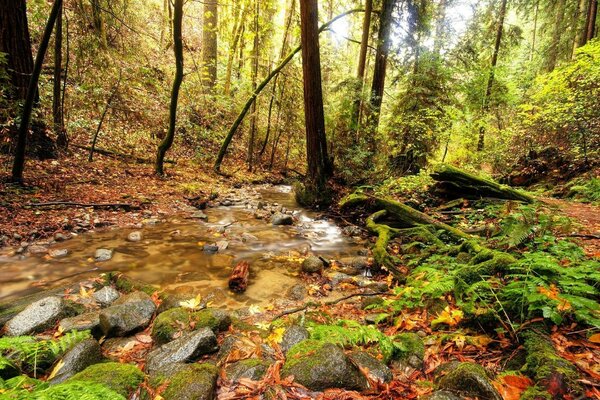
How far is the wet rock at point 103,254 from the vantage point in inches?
194

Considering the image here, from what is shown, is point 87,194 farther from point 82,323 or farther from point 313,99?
point 313,99

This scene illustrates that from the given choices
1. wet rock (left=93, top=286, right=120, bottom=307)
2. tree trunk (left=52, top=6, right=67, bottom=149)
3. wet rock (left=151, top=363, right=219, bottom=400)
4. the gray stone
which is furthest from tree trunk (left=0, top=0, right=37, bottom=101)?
wet rock (left=151, top=363, right=219, bottom=400)

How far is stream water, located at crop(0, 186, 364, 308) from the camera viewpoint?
14.0ft

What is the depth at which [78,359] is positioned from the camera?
231 centimetres

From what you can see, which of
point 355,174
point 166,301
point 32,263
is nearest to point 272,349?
point 166,301

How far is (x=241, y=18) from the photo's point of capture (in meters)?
13.2

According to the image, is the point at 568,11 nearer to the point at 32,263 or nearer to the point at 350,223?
the point at 350,223

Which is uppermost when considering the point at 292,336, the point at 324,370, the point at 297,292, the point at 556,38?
the point at 556,38

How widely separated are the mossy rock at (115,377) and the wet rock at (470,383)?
78.3 inches

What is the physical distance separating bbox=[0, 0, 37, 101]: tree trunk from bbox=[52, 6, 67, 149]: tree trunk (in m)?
0.55

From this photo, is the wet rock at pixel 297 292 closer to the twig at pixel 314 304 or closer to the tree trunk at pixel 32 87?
the twig at pixel 314 304

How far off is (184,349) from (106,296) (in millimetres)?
1803

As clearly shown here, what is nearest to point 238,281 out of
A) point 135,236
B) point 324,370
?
point 324,370

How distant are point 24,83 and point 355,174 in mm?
8768
